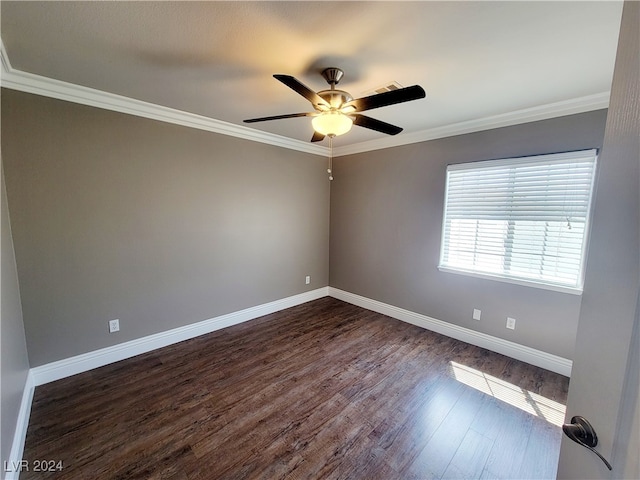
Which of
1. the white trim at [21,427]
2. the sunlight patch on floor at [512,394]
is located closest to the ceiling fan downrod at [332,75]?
the sunlight patch on floor at [512,394]

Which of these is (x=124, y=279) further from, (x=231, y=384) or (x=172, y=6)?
(x=172, y=6)

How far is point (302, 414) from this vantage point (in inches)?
77.7

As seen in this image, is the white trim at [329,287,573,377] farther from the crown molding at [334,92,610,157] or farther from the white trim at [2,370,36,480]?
the white trim at [2,370,36,480]

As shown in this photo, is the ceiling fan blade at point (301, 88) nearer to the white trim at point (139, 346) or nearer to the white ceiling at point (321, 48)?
the white ceiling at point (321, 48)

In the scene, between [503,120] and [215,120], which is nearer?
[503,120]

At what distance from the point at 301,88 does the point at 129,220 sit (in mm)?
2129

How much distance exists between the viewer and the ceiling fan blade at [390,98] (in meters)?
1.44

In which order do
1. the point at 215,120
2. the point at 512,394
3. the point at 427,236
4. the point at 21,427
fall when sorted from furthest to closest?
the point at 427,236 → the point at 215,120 → the point at 512,394 → the point at 21,427

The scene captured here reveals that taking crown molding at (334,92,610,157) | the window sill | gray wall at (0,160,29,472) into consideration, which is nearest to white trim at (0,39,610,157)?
crown molding at (334,92,610,157)

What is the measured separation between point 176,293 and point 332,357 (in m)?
1.83

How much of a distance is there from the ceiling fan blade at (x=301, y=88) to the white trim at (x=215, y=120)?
1.74 meters

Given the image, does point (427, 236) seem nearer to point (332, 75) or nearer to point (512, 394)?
point (512, 394)

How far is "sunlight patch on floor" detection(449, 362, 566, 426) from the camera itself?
6.60ft

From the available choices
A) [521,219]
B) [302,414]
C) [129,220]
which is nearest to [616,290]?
[302,414]
